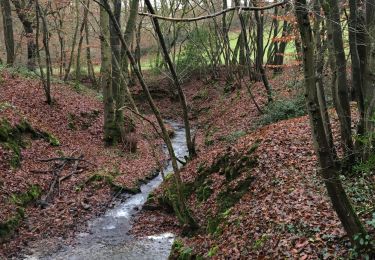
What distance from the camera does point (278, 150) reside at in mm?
10055

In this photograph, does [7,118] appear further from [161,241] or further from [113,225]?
[161,241]

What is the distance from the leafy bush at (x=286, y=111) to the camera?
14180mm

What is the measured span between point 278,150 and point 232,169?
4.70 feet

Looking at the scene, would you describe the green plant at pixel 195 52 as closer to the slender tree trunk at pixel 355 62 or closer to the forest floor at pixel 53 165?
the forest floor at pixel 53 165

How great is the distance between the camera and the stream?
9.37m

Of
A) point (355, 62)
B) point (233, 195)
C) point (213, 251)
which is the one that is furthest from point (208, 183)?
point (355, 62)

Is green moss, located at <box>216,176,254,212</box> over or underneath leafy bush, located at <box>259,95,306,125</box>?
underneath

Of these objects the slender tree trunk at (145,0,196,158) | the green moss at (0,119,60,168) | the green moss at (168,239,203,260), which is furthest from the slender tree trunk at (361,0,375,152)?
the green moss at (0,119,60,168)

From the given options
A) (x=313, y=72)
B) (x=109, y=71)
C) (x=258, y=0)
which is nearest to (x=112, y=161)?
(x=109, y=71)

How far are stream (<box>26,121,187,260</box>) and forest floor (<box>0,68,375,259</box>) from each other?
0.38 m

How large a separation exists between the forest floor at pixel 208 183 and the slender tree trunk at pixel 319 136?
79 cm

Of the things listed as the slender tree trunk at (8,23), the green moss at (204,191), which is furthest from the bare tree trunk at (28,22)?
the green moss at (204,191)

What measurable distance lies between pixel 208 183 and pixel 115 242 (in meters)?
3.09

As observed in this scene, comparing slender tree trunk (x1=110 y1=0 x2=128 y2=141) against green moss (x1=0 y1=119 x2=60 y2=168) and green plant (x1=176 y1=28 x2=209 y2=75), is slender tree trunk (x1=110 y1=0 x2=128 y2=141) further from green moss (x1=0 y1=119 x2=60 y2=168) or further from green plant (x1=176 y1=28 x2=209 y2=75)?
green plant (x1=176 y1=28 x2=209 y2=75)
